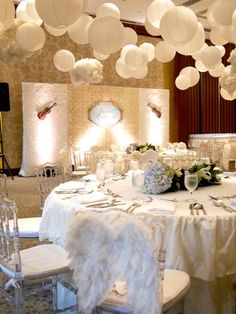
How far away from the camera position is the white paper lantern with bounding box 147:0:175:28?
4.34 m

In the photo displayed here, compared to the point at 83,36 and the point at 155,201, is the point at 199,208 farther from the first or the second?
the point at 83,36

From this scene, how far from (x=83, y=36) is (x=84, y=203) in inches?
107

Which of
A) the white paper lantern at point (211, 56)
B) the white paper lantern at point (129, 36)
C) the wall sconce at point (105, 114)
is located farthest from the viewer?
the wall sconce at point (105, 114)

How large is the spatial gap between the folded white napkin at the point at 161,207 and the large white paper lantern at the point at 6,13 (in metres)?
2.39

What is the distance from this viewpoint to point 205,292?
7.73 feet

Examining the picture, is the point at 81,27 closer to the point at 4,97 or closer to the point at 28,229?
the point at 28,229

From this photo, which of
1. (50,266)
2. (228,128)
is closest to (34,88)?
(228,128)

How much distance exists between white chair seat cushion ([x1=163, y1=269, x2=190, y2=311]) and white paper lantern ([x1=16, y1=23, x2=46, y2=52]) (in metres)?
2.90

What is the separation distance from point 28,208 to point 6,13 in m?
3.51

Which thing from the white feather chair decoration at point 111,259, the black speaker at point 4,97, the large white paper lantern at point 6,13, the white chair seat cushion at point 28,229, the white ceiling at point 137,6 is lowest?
the white chair seat cushion at point 28,229

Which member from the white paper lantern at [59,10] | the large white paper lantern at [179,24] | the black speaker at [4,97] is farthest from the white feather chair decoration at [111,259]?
the black speaker at [4,97]

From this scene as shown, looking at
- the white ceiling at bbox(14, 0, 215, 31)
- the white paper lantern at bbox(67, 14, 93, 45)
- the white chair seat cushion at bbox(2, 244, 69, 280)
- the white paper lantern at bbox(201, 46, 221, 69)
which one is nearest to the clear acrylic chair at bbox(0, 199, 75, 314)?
the white chair seat cushion at bbox(2, 244, 69, 280)

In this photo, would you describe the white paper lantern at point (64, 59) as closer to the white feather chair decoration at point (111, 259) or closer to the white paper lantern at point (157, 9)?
the white paper lantern at point (157, 9)

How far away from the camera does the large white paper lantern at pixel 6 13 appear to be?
11.8ft
